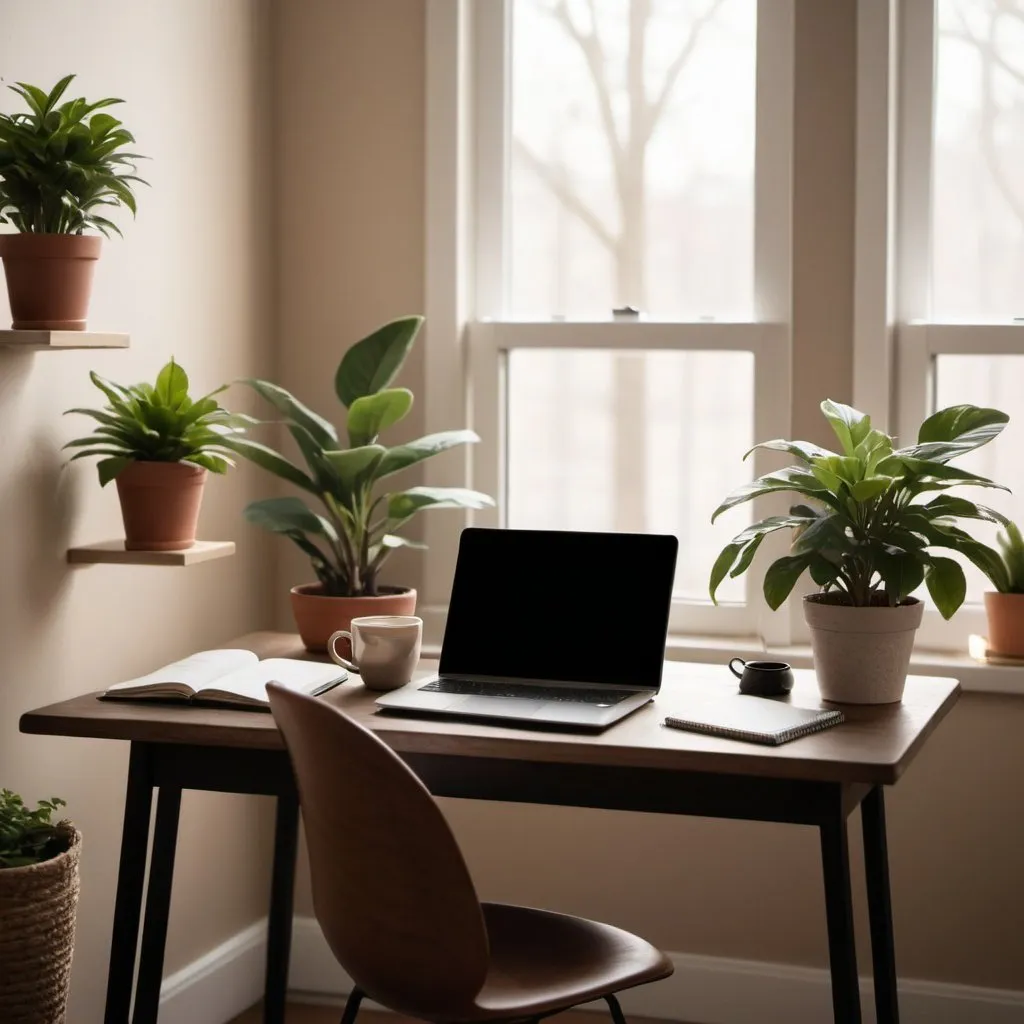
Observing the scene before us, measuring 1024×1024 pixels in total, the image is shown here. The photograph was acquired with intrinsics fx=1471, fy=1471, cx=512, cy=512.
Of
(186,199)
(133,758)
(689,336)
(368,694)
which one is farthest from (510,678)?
(186,199)

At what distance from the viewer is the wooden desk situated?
1991mm

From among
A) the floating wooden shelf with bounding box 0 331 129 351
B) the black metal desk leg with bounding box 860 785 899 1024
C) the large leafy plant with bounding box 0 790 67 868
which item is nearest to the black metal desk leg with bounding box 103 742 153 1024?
the large leafy plant with bounding box 0 790 67 868

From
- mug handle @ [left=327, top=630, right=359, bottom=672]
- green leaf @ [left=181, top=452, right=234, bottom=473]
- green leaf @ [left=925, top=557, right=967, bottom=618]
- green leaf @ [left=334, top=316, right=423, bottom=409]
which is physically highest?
green leaf @ [left=334, top=316, right=423, bottom=409]

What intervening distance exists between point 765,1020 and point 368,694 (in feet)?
4.18

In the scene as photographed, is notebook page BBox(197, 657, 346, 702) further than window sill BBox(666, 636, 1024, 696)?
No

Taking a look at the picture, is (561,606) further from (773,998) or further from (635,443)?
(773,998)

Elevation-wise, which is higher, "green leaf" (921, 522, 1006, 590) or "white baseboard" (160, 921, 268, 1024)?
"green leaf" (921, 522, 1006, 590)

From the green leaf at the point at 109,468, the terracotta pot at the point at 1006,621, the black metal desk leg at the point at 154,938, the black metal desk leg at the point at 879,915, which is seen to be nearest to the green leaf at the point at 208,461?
the green leaf at the point at 109,468

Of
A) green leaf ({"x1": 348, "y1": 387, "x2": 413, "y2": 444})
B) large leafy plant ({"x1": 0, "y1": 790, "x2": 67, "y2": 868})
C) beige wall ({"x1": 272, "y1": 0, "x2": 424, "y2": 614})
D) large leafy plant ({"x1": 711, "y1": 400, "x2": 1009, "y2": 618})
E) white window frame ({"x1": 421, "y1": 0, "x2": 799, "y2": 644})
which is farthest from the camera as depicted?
beige wall ({"x1": 272, "y1": 0, "x2": 424, "y2": 614})

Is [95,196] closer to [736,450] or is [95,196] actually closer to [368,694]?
[368,694]

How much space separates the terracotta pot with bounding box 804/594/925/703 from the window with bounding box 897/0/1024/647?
28.8 inches

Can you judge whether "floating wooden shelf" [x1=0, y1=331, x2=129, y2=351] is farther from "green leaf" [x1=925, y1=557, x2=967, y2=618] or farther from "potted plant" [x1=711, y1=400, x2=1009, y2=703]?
"green leaf" [x1=925, y1=557, x2=967, y2=618]

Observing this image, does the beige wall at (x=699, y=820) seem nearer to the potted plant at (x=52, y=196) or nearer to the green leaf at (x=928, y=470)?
the green leaf at (x=928, y=470)

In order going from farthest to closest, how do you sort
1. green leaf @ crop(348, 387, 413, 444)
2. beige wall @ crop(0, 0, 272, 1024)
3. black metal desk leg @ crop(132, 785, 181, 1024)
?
green leaf @ crop(348, 387, 413, 444), beige wall @ crop(0, 0, 272, 1024), black metal desk leg @ crop(132, 785, 181, 1024)
